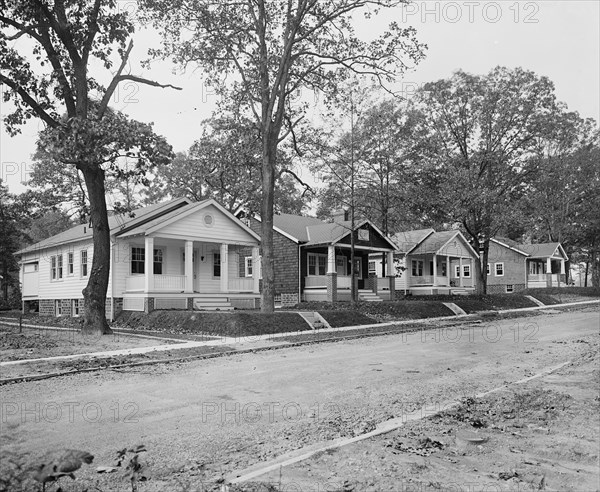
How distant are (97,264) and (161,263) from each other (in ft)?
27.6

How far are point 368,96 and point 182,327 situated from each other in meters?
16.0

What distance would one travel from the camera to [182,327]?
20.9m

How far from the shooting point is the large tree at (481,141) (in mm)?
33312

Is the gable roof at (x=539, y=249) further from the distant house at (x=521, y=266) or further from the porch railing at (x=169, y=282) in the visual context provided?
the porch railing at (x=169, y=282)

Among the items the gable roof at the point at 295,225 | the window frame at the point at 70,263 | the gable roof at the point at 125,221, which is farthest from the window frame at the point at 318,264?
the window frame at the point at 70,263

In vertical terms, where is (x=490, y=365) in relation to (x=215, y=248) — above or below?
below

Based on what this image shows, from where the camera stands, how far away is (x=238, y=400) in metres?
8.07

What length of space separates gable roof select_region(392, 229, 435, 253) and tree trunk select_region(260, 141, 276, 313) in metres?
22.3

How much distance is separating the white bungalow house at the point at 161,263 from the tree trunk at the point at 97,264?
4.49 metres

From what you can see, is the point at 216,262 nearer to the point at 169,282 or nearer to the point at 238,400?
the point at 169,282

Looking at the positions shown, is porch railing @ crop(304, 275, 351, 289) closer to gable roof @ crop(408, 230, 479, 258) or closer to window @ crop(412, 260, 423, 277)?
gable roof @ crop(408, 230, 479, 258)

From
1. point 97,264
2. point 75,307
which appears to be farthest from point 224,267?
point 75,307

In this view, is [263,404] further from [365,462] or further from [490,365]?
[490,365]

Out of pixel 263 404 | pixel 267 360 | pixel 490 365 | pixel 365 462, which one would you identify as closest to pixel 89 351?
pixel 267 360
